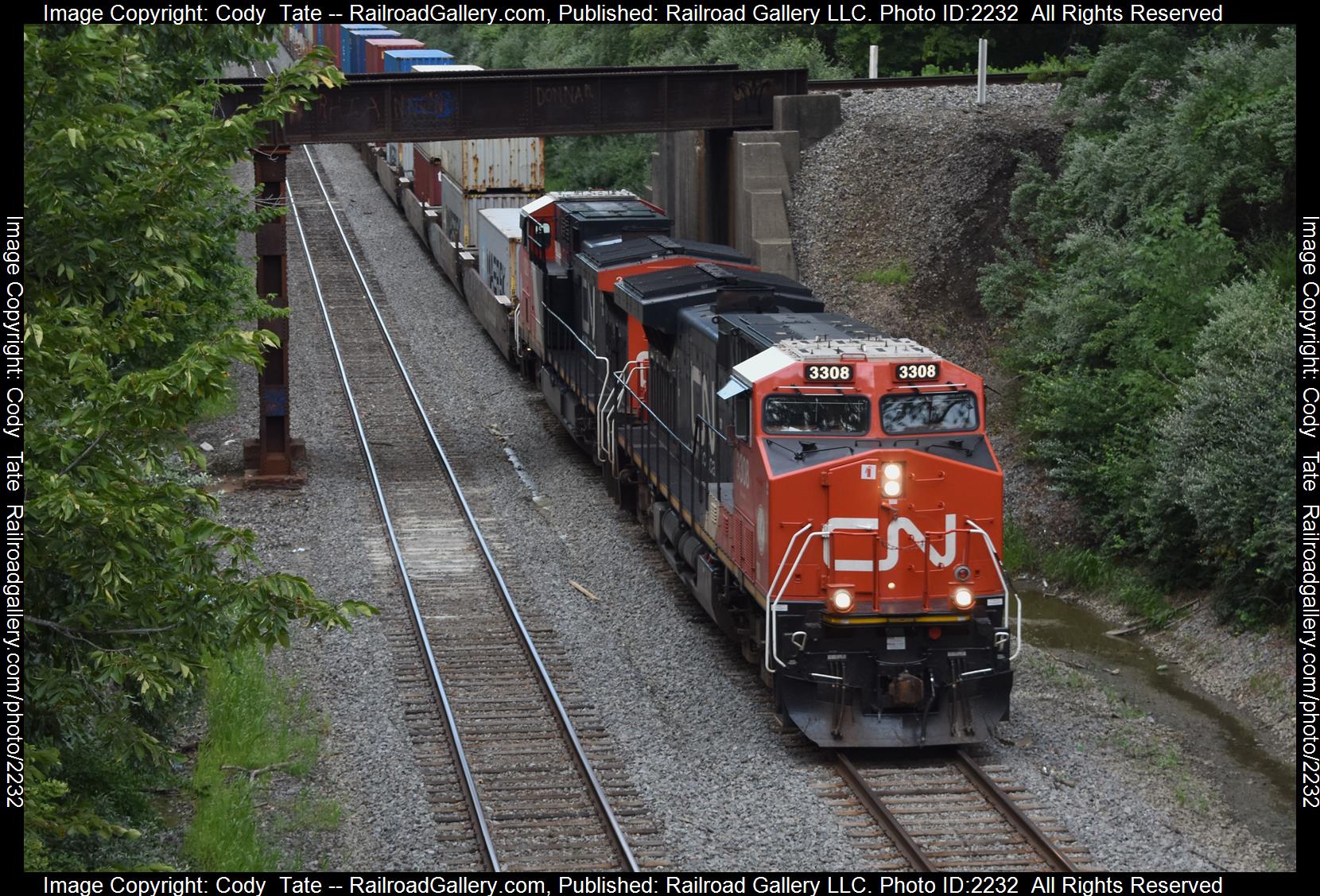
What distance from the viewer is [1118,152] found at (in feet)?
82.8

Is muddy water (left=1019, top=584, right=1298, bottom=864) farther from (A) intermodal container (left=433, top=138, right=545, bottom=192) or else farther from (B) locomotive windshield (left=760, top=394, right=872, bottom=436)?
(A) intermodal container (left=433, top=138, right=545, bottom=192)

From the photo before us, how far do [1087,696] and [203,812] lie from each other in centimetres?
893

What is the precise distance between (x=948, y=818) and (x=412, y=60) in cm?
3159

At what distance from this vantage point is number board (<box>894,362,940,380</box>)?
14.2 m

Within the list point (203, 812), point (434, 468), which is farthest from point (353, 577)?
point (203, 812)

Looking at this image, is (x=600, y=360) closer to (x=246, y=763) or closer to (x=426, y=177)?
(x=246, y=763)

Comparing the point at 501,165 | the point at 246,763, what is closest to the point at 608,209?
the point at 501,165

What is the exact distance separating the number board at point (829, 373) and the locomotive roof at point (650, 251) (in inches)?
326

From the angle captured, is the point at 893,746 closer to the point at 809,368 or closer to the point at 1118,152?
the point at 809,368

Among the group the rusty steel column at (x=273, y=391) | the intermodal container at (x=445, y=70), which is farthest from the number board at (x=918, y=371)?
the intermodal container at (x=445, y=70)

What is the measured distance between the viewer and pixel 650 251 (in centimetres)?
2252

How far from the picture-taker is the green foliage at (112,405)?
31.1 ft

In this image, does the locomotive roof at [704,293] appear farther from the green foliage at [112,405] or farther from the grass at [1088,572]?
the green foliage at [112,405]

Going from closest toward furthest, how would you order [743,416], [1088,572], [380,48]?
[743,416] < [1088,572] < [380,48]
